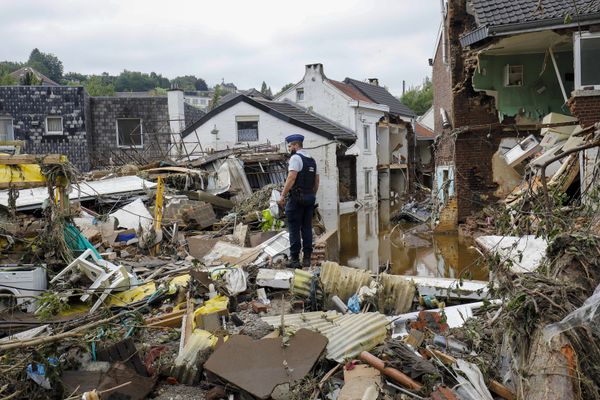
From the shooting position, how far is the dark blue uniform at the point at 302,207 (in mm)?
7891

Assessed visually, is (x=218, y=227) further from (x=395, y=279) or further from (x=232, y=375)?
(x=232, y=375)

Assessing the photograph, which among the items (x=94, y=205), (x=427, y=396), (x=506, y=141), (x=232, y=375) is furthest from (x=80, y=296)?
(x=506, y=141)

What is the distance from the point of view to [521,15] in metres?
11.7

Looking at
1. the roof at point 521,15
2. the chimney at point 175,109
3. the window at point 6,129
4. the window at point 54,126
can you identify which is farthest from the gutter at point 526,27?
the window at point 6,129

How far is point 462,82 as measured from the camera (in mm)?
15680

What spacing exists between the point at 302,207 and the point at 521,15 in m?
6.82

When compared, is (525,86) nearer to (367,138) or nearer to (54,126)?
(367,138)

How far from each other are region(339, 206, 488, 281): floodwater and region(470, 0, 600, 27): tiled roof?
15.3 feet

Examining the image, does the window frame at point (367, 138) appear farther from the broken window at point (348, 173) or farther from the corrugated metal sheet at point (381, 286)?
the corrugated metal sheet at point (381, 286)

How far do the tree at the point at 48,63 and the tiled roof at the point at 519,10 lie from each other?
8931 cm

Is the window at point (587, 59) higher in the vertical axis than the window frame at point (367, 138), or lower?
higher

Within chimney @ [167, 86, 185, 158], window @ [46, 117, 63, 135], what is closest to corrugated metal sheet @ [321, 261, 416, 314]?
chimney @ [167, 86, 185, 158]

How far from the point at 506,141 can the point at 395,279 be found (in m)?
9.95

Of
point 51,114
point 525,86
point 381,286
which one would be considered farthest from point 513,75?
point 51,114
